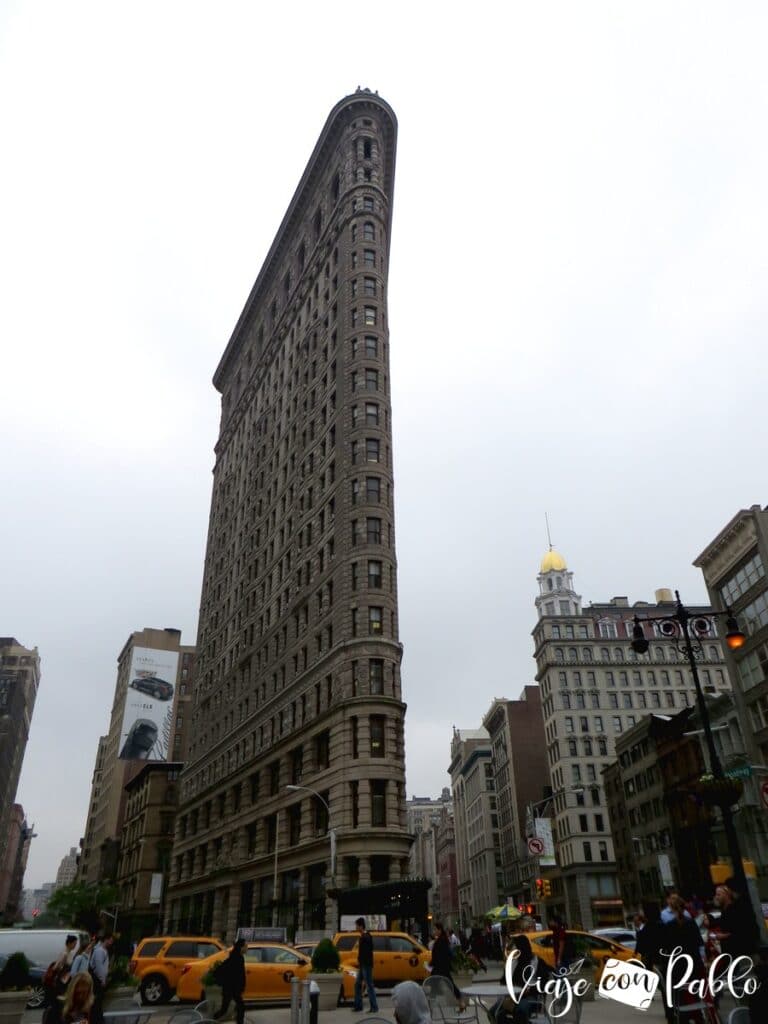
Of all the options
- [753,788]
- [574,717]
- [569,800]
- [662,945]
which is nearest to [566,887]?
[569,800]

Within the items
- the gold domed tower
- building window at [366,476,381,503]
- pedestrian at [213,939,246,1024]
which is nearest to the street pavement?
pedestrian at [213,939,246,1024]

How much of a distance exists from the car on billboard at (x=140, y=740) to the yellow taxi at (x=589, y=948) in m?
119

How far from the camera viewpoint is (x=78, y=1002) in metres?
8.80

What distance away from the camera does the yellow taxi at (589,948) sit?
22359 millimetres

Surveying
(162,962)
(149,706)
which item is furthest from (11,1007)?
(149,706)

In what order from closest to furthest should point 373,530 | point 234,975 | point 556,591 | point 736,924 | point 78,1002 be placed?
point 78,1002 < point 736,924 < point 234,975 < point 373,530 < point 556,591

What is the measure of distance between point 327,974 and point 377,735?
2389 cm

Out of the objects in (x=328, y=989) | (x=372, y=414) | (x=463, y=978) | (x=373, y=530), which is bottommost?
(x=463, y=978)

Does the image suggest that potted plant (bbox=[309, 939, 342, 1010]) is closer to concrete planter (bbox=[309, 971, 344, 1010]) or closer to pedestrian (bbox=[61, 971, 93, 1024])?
concrete planter (bbox=[309, 971, 344, 1010])

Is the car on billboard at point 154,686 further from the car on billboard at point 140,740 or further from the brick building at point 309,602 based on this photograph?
the brick building at point 309,602

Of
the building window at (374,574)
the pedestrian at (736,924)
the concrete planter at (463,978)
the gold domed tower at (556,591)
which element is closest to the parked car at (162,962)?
the concrete planter at (463,978)

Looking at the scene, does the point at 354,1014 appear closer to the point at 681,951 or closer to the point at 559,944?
the point at 559,944

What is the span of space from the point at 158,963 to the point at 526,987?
15924 millimetres

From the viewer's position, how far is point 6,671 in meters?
162
